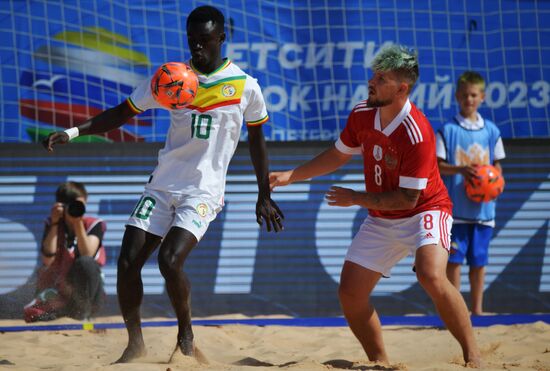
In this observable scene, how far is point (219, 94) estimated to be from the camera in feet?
16.8

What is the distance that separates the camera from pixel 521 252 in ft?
26.7

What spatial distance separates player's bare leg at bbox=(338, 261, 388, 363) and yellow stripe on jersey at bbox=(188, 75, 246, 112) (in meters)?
1.21

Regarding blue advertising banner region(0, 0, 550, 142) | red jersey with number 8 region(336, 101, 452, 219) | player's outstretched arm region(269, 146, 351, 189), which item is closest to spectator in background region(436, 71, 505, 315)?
blue advertising banner region(0, 0, 550, 142)

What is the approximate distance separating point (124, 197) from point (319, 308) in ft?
6.77

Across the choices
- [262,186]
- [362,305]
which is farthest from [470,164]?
[262,186]

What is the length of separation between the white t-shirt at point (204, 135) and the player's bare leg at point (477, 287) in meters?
3.11

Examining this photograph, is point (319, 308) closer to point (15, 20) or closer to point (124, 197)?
point (124, 197)

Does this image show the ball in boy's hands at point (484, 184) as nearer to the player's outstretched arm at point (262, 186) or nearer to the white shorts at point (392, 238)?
the white shorts at point (392, 238)

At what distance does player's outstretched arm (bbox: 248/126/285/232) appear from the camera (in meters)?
5.23

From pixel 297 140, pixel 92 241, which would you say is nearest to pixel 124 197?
pixel 92 241

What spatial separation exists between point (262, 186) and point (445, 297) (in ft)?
4.13

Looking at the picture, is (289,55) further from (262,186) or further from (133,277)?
(133,277)

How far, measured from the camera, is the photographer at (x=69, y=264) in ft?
24.1

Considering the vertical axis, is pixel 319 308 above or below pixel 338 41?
below
